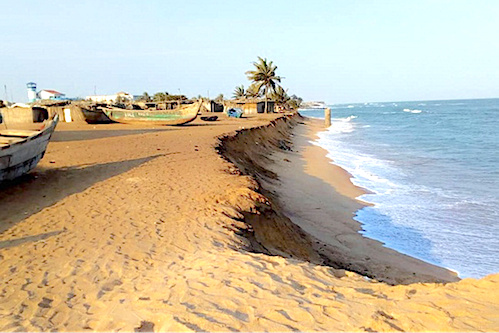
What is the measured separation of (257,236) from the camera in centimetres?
681

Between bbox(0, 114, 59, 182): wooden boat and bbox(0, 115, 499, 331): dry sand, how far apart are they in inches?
13.8

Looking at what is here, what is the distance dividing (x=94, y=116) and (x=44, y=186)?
1944 cm

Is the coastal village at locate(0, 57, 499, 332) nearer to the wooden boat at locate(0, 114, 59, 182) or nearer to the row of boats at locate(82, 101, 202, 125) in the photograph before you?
the wooden boat at locate(0, 114, 59, 182)

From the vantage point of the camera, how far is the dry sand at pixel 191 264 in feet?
12.1

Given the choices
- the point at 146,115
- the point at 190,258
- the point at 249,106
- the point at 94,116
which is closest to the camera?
the point at 190,258

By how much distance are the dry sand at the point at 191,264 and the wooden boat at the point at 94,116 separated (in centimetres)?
1668

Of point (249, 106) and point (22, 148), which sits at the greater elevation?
point (249, 106)

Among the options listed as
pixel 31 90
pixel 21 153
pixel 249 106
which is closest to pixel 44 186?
pixel 21 153

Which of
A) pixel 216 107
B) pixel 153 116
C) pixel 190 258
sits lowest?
pixel 190 258

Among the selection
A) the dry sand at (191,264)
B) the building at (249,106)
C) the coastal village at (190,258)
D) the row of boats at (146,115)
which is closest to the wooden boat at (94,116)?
the row of boats at (146,115)

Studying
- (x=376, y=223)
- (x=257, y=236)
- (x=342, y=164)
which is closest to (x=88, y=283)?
(x=257, y=236)

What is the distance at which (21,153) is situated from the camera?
9.12 metres

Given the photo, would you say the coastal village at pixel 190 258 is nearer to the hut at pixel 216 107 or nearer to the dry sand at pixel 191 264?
the dry sand at pixel 191 264

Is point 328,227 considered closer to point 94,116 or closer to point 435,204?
point 435,204
